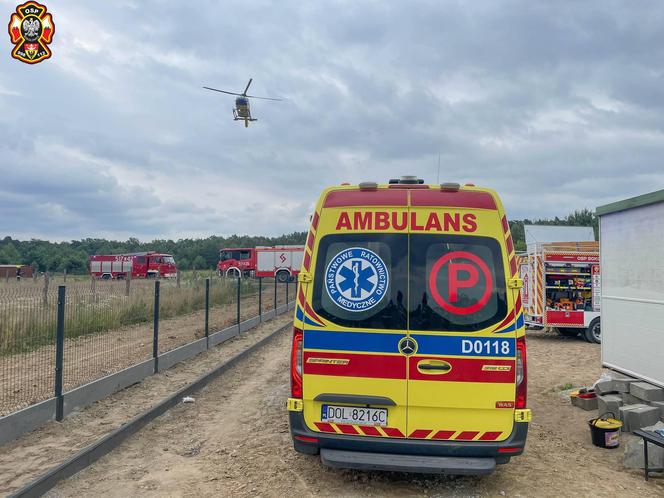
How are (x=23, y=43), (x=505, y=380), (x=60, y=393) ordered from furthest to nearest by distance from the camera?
(x=23, y=43) → (x=60, y=393) → (x=505, y=380)

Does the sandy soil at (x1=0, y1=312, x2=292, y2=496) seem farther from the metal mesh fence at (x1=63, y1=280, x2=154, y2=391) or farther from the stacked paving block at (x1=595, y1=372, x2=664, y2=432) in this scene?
the stacked paving block at (x1=595, y1=372, x2=664, y2=432)

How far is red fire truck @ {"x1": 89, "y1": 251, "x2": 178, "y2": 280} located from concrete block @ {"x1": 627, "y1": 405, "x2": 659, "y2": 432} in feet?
162

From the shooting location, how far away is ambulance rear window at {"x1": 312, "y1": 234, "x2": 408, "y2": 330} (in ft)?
14.1

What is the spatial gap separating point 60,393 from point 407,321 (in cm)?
456

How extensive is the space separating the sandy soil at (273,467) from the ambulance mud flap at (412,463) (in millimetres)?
467

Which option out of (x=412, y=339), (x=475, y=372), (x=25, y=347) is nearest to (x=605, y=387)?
(x=475, y=372)

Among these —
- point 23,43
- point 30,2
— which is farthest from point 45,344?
point 30,2

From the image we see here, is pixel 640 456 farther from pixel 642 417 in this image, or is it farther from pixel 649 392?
pixel 649 392

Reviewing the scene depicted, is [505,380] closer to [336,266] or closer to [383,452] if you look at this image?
[383,452]

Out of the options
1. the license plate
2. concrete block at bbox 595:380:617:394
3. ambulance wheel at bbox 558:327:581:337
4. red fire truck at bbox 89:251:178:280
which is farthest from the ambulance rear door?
red fire truck at bbox 89:251:178:280

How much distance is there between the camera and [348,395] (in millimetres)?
4277

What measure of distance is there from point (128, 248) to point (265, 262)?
57.8 meters

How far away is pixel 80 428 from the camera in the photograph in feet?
20.1

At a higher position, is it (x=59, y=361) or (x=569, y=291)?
(x=569, y=291)
